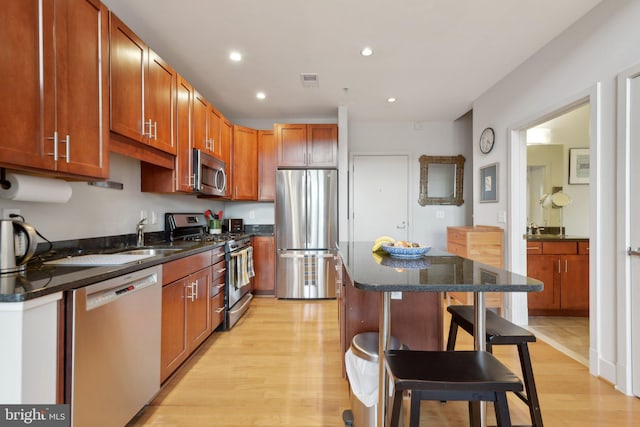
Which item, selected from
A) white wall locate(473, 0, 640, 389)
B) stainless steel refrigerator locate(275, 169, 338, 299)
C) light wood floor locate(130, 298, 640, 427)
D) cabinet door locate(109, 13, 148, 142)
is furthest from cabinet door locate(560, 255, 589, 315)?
cabinet door locate(109, 13, 148, 142)

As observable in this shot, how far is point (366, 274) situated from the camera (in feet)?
3.87

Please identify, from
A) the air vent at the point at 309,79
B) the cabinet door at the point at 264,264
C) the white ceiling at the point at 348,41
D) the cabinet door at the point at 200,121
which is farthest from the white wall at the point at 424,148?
the cabinet door at the point at 200,121

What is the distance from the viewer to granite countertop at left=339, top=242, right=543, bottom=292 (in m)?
0.99

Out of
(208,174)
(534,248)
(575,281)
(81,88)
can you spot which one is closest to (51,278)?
(81,88)

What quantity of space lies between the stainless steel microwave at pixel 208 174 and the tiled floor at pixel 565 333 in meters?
3.57

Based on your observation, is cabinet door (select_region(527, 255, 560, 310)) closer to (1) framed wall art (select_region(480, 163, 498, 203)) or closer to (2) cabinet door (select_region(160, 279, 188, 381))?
(1) framed wall art (select_region(480, 163, 498, 203))

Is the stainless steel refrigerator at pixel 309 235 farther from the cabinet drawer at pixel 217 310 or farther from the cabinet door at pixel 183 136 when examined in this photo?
the cabinet door at pixel 183 136

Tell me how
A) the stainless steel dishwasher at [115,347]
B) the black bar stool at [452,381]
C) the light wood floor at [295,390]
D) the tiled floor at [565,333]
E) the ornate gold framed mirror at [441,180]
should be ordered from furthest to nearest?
the ornate gold framed mirror at [441,180]
the tiled floor at [565,333]
the light wood floor at [295,390]
the stainless steel dishwasher at [115,347]
the black bar stool at [452,381]

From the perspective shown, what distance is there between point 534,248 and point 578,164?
1.57 metres

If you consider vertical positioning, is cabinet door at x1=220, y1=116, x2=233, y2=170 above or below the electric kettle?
above

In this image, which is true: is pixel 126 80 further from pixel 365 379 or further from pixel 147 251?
pixel 365 379

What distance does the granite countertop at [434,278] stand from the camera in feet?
3.26

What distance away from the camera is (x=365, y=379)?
1.31m

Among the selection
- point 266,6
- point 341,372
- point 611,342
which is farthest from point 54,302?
point 611,342
